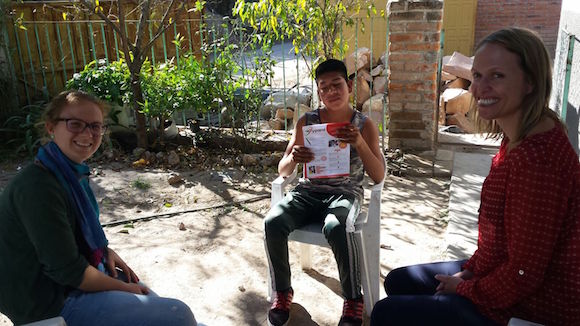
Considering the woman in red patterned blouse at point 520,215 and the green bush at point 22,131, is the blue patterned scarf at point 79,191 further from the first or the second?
the green bush at point 22,131

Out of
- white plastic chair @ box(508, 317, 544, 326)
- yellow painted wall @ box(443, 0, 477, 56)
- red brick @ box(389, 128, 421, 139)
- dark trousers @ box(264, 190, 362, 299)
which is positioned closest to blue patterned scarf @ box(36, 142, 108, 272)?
dark trousers @ box(264, 190, 362, 299)

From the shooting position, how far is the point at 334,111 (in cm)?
294

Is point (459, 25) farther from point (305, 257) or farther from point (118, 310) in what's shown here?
point (118, 310)

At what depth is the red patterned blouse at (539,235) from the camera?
1420 mm

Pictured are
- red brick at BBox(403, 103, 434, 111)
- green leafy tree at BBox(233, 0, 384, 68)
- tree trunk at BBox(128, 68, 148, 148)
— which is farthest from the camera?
tree trunk at BBox(128, 68, 148, 148)

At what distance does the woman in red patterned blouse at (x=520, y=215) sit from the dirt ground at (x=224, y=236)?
1168mm

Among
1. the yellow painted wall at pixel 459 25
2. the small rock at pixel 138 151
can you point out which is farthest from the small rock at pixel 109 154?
the yellow painted wall at pixel 459 25

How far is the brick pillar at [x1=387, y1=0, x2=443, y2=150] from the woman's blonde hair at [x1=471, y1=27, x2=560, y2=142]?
11.8 feet

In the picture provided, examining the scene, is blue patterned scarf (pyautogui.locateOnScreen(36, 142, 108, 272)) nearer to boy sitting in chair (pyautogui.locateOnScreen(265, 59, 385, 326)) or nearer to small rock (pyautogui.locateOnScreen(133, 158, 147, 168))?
boy sitting in chair (pyautogui.locateOnScreen(265, 59, 385, 326))

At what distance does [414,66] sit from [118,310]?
13.5 feet

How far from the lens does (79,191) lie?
1.87 m

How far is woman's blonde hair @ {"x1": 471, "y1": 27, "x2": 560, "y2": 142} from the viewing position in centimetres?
Result: 153

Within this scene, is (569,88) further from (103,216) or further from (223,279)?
(103,216)

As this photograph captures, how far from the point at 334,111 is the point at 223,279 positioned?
127 cm
